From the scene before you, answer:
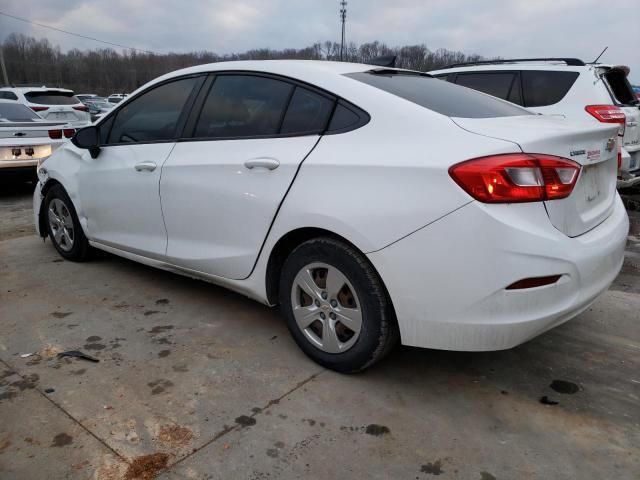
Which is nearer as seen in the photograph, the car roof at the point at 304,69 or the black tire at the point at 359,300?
the black tire at the point at 359,300

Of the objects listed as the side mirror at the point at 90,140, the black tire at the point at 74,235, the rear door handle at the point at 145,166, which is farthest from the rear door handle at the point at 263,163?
the black tire at the point at 74,235

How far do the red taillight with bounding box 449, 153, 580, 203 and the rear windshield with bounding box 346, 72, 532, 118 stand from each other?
17.4 inches

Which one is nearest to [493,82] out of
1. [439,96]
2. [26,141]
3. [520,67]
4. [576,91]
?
[520,67]

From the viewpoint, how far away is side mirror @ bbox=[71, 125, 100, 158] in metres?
3.86

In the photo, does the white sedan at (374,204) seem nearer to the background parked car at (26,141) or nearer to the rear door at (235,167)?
the rear door at (235,167)

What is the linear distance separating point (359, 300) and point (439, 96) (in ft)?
3.82

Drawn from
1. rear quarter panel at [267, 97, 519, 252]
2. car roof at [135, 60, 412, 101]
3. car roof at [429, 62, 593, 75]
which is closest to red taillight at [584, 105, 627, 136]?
car roof at [429, 62, 593, 75]

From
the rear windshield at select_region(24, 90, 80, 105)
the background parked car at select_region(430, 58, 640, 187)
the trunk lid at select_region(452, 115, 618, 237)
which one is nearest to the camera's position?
the trunk lid at select_region(452, 115, 618, 237)

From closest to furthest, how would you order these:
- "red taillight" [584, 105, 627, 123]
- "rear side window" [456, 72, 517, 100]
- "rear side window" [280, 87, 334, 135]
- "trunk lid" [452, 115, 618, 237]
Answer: "trunk lid" [452, 115, 618, 237] → "rear side window" [280, 87, 334, 135] → "red taillight" [584, 105, 627, 123] → "rear side window" [456, 72, 517, 100]

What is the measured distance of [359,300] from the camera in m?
2.43

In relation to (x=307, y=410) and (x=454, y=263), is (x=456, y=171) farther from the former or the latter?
(x=307, y=410)

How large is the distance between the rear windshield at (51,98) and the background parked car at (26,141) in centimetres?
517

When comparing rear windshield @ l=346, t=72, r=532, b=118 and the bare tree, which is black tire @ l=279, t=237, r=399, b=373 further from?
the bare tree

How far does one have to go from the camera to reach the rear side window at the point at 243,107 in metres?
2.85
